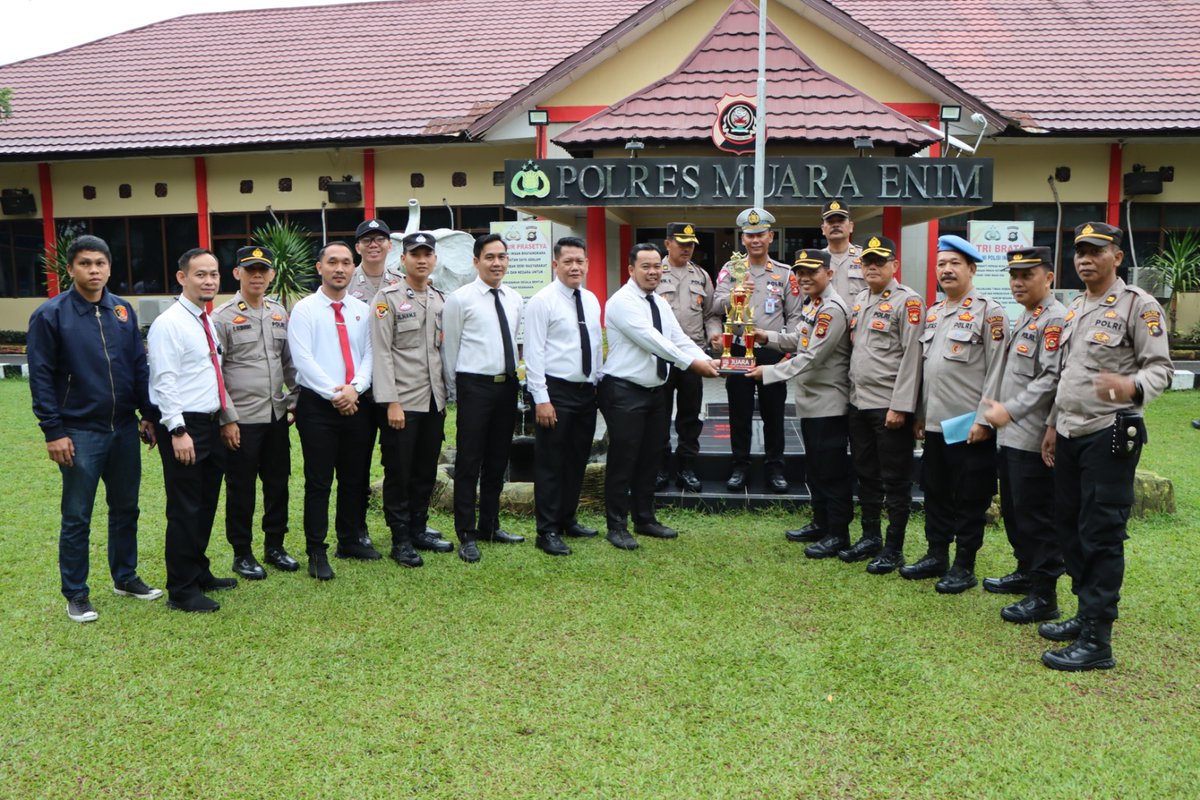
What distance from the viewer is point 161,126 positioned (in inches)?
616

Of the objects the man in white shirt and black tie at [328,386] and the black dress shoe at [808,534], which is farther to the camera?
the black dress shoe at [808,534]

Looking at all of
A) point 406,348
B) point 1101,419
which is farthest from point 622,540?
point 1101,419

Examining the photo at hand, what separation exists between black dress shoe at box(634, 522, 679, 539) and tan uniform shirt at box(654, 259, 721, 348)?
4.99ft

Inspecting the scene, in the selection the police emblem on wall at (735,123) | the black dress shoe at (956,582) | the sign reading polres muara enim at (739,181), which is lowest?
the black dress shoe at (956,582)

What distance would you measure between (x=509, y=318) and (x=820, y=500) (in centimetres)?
216

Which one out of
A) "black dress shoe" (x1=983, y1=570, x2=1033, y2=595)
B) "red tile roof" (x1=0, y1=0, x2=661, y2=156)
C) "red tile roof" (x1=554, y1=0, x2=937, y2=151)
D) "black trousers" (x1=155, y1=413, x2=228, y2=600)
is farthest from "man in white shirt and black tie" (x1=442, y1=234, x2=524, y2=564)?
"red tile roof" (x1=0, y1=0, x2=661, y2=156)

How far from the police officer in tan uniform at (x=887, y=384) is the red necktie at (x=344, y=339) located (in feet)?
9.20

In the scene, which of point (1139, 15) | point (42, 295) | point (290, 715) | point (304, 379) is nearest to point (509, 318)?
point (304, 379)

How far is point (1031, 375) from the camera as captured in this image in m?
4.32

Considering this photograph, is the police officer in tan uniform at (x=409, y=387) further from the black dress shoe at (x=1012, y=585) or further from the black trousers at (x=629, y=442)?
the black dress shoe at (x=1012, y=585)

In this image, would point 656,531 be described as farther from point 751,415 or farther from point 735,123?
point 735,123

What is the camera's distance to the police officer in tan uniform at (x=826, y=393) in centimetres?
535

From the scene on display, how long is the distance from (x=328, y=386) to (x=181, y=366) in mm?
741

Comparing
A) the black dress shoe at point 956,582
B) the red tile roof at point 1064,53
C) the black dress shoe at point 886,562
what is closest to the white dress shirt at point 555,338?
the black dress shoe at point 886,562
